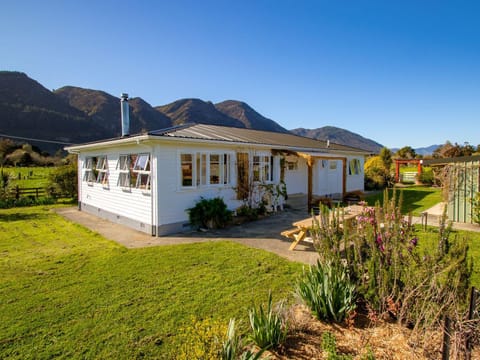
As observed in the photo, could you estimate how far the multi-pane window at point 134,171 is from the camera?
9.51 m

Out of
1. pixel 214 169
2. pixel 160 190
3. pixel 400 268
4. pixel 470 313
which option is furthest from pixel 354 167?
pixel 470 313

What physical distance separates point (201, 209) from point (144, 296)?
200 inches

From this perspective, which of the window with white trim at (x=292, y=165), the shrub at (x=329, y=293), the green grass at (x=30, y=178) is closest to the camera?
the shrub at (x=329, y=293)

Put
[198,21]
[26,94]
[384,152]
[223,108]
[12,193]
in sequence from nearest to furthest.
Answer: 1. [198,21]
2. [12,193]
3. [384,152]
4. [26,94]
5. [223,108]

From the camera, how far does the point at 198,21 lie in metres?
12.1

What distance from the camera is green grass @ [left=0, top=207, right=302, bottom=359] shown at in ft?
11.3

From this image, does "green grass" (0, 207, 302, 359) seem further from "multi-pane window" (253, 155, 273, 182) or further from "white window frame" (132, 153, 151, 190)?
"multi-pane window" (253, 155, 273, 182)

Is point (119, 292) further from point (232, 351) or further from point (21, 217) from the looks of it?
point (21, 217)

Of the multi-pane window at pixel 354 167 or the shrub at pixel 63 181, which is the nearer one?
the shrub at pixel 63 181

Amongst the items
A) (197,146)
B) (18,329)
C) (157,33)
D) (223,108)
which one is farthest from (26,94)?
(18,329)

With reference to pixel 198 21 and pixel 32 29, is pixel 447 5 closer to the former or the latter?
pixel 198 21

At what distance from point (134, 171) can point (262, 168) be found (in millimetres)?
5583

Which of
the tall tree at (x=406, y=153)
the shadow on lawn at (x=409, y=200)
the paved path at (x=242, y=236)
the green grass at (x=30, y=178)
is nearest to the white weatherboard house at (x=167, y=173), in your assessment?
the paved path at (x=242, y=236)

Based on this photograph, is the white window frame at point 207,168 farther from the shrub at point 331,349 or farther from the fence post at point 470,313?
the fence post at point 470,313
